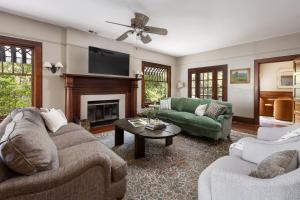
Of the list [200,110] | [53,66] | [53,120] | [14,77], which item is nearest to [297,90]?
[200,110]

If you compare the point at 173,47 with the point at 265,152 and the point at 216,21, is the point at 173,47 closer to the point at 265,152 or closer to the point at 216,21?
the point at 216,21

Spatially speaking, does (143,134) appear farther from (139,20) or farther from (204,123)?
(139,20)

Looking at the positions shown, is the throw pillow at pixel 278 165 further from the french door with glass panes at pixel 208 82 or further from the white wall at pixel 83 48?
the french door with glass panes at pixel 208 82

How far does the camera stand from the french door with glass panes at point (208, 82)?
5.96 meters

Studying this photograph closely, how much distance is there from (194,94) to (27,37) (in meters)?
5.56

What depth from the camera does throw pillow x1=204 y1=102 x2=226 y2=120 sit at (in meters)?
3.82

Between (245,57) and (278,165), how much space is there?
507 centimetres

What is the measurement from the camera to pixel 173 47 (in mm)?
5699

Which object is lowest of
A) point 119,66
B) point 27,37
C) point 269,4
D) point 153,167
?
point 153,167

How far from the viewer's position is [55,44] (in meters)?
4.02

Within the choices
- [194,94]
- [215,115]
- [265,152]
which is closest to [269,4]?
[215,115]

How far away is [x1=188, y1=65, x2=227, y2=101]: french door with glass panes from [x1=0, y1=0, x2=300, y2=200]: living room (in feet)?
0.12

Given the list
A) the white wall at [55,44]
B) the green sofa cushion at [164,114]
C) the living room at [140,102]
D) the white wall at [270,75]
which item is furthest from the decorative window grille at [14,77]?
the white wall at [270,75]

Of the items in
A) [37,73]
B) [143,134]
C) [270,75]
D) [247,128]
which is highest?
[270,75]
